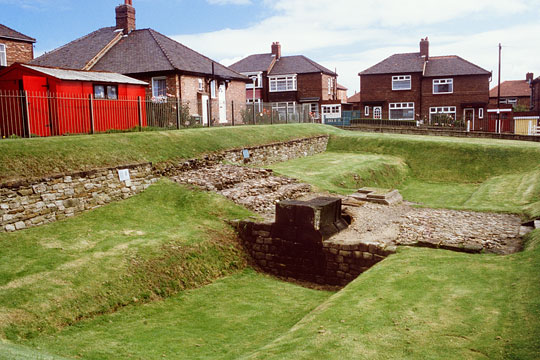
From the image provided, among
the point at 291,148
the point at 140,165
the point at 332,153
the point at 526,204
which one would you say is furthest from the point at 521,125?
the point at 140,165

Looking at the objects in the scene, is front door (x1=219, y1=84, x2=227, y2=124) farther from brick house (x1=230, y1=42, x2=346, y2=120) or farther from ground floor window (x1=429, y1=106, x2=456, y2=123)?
ground floor window (x1=429, y1=106, x2=456, y2=123)

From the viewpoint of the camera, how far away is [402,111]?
55.0 meters

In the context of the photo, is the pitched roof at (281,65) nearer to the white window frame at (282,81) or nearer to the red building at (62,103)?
the white window frame at (282,81)

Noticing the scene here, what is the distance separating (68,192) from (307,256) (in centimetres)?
757

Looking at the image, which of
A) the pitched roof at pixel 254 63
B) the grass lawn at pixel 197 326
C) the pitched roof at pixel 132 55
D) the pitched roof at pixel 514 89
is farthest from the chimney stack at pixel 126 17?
the pitched roof at pixel 514 89

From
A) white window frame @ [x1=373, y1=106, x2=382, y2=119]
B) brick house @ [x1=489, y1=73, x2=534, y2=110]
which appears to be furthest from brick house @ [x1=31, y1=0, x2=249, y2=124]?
brick house @ [x1=489, y1=73, x2=534, y2=110]

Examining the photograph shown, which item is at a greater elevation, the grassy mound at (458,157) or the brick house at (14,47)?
the brick house at (14,47)

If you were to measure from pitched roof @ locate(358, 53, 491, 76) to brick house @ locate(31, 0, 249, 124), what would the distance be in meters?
22.7

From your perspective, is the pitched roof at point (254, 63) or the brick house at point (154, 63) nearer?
the brick house at point (154, 63)

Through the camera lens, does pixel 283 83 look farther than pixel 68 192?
Yes

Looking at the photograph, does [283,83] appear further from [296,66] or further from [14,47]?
[14,47]

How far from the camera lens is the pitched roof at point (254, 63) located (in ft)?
192

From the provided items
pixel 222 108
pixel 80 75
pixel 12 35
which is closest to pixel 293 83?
pixel 222 108

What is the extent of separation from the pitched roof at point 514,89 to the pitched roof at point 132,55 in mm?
50066
